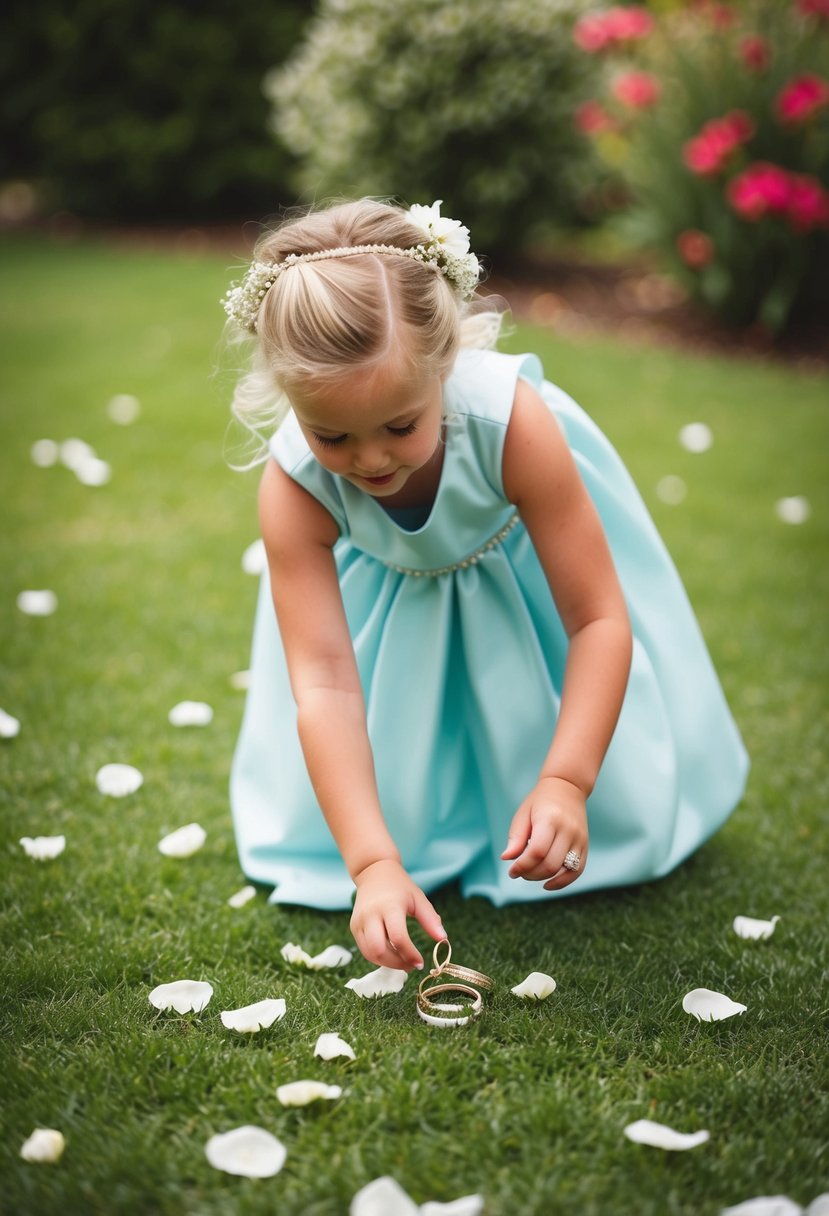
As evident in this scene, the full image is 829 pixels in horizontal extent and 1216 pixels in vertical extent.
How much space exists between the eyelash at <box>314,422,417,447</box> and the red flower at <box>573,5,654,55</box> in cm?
563

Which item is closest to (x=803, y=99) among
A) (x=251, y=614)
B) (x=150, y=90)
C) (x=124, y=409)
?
(x=124, y=409)

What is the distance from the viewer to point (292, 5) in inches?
417

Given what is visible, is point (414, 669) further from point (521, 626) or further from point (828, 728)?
point (828, 728)

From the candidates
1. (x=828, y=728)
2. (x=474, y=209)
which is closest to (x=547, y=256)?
(x=474, y=209)

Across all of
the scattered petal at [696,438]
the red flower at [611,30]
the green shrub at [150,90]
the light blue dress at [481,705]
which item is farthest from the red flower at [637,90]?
the light blue dress at [481,705]

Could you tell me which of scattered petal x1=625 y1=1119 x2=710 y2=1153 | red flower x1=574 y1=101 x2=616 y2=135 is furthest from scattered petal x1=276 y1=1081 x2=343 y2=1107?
red flower x1=574 y1=101 x2=616 y2=135

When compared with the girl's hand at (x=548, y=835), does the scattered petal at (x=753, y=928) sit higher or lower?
lower

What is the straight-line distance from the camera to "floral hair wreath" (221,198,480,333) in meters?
1.80

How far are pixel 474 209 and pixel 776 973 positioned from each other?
6382 mm

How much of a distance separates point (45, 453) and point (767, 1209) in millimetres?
4265

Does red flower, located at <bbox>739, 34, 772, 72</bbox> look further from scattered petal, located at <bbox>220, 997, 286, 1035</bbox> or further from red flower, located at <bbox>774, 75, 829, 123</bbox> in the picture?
scattered petal, located at <bbox>220, 997, 286, 1035</bbox>

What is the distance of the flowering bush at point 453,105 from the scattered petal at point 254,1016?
5.80 meters

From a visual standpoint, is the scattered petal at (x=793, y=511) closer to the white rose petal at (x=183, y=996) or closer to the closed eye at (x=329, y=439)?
the closed eye at (x=329, y=439)

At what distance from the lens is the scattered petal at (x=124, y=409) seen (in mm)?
5358
